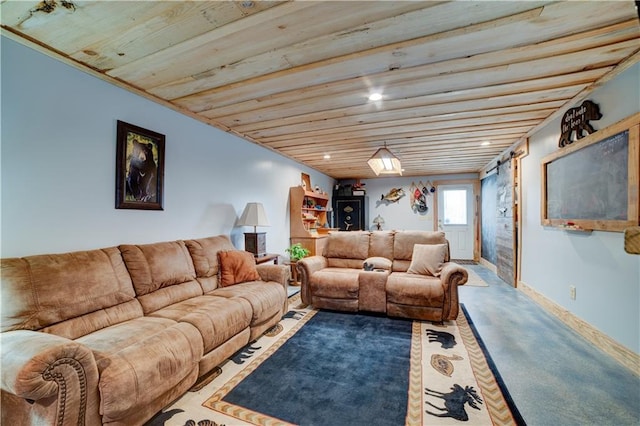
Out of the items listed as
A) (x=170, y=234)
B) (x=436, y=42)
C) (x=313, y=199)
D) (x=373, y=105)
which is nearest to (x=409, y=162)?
(x=313, y=199)

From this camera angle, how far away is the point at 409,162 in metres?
5.58

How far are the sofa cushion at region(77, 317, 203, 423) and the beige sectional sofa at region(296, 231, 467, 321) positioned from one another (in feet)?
5.98

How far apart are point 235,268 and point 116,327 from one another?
1.20 metres

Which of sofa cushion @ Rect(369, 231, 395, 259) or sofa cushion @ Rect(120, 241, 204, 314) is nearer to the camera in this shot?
sofa cushion @ Rect(120, 241, 204, 314)

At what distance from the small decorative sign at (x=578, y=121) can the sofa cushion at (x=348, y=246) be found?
2472 mm

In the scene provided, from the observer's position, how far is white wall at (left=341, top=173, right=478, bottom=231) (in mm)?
7250

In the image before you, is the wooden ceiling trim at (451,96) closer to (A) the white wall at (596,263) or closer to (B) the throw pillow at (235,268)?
(A) the white wall at (596,263)

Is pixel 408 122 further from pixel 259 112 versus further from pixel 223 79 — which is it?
pixel 223 79

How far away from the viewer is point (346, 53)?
1.92 m

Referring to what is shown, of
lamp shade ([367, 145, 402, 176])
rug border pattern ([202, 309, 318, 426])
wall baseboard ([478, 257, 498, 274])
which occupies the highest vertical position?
lamp shade ([367, 145, 402, 176])

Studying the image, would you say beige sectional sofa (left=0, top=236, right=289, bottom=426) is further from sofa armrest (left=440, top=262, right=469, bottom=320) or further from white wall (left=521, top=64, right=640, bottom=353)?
white wall (left=521, top=64, right=640, bottom=353)

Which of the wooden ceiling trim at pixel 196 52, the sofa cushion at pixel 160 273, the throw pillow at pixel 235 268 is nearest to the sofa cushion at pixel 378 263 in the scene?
the throw pillow at pixel 235 268

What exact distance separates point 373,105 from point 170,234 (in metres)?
2.49

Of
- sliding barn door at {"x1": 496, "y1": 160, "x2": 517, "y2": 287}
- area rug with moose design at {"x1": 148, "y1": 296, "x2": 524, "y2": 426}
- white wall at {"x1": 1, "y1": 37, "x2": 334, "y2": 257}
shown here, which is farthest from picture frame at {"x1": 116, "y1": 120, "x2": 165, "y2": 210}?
sliding barn door at {"x1": 496, "y1": 160, "x2": 517, "y2": 287}
